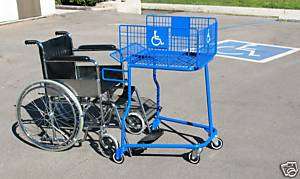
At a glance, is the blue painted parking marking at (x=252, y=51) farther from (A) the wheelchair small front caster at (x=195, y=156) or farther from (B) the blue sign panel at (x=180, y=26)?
(A) the wheelchair small front caster at (x=195, y=156)

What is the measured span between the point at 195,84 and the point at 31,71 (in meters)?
3.00

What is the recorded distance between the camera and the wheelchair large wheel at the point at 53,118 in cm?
381

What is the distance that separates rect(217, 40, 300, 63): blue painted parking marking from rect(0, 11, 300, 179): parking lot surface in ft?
1.04

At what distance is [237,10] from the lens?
15.7 meters

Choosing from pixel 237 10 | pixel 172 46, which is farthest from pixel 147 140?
pixel 237 10

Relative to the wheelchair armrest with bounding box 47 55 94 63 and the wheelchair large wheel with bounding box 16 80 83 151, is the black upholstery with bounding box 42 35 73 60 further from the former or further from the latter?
the wheelchair large wheel with bounding box 16 80 83 151

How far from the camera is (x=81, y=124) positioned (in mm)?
3775

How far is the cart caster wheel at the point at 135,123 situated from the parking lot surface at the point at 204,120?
30 cm

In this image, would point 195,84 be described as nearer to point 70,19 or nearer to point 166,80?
point 166,80

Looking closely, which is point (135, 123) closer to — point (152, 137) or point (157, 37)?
point (152, 137)

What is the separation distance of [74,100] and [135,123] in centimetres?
91

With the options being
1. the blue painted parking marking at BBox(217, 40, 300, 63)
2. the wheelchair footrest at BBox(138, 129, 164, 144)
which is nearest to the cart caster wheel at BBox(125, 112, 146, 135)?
the wheelchair footrest at BBox(138, 129, 164, 144)

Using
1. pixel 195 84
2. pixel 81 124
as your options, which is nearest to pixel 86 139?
pixel 81 124

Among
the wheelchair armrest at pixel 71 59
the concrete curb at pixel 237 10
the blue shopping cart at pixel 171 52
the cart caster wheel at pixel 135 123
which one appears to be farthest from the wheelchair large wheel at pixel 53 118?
the concrete curb at pixel 237 10
